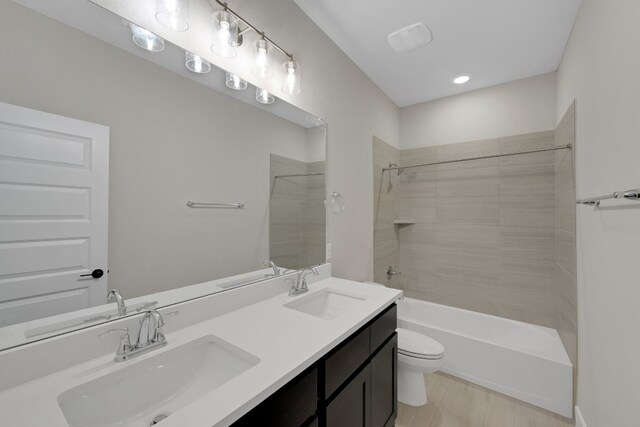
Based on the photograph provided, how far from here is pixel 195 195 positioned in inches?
43.4

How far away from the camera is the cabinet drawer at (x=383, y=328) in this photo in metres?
1.27

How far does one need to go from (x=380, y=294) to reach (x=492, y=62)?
7.20 ft

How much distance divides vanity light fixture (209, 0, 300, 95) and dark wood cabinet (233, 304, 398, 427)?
1.37 meters

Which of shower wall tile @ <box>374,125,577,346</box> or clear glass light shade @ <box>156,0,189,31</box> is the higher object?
clear glass light shade @ <box>156,0,189,31</box>

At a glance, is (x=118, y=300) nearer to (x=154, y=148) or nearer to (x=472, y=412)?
(x=154, y=148)

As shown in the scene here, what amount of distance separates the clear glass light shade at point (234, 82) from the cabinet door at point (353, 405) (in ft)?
4.65

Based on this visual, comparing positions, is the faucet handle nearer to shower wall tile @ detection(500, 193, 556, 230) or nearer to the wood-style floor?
the wood-style floor

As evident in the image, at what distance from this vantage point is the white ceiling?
1.65m

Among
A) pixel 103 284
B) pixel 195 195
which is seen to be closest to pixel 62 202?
pixel 103 284

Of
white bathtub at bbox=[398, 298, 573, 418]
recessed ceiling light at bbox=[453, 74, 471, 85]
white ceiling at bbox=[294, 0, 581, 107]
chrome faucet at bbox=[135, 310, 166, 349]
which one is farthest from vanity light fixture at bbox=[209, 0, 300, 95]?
white bathtub at bbox=[398, 298, 573, 418]

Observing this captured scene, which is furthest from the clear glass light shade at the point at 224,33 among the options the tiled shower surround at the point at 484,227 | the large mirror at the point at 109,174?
the tiled shower surround at the point at 484,227

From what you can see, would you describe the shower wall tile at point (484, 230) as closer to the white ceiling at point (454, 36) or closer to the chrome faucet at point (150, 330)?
the white ceiling at point (454, 36)

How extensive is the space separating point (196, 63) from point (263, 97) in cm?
38

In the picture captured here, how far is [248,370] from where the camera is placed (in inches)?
29.1
